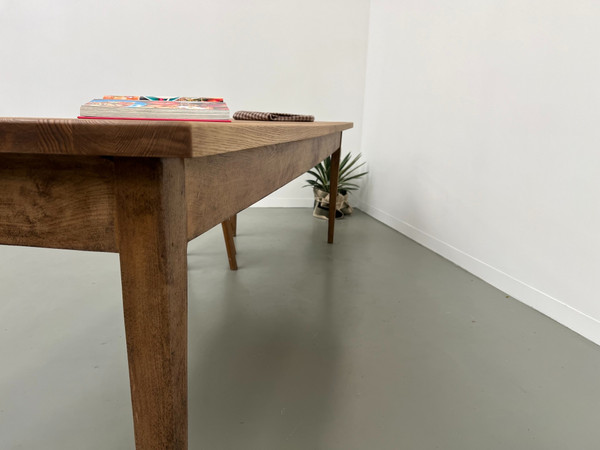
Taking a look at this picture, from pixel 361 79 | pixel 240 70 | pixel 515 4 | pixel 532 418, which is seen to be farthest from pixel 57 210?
pixel 361 79

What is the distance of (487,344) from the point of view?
1.22 metres

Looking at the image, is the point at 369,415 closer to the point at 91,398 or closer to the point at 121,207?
the point at 91,398

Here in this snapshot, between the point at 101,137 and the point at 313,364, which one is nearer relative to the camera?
the point at 101,137

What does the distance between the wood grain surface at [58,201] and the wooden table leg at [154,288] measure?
26 mm

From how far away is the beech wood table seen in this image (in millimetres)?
307

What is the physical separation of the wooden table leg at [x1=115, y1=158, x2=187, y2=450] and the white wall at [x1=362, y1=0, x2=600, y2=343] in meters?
1.42

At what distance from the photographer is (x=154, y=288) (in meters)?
0.36

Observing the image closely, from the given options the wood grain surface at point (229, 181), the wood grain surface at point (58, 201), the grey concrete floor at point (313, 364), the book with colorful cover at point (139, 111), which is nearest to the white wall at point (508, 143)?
the grey concrete floor at point (313, 364)

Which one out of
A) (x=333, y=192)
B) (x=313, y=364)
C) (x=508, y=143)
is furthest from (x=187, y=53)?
(x=313, y=364)

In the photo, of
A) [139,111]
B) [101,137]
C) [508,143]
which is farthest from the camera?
[508,143]

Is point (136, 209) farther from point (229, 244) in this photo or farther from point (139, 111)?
point (229, 244)

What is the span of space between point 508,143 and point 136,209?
170 cm

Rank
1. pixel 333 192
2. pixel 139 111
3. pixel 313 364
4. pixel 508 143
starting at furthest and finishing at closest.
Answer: pixel 333 192
pixel 508 143
pixel 313 364
pixel 139 111

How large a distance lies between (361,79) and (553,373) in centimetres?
276
